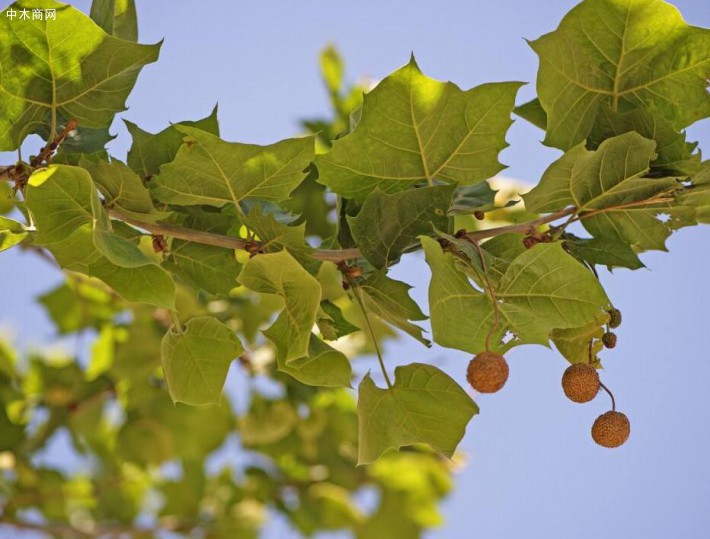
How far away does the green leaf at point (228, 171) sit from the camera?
967 mm

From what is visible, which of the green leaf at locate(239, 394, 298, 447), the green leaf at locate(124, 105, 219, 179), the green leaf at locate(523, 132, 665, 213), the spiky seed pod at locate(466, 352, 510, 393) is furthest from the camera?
the green leaf at locate(239, 394, 298, 447)

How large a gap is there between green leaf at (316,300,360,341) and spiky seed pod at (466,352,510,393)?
0.24 m

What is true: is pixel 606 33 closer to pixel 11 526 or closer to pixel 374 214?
pixel 374 214

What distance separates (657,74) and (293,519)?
211cm

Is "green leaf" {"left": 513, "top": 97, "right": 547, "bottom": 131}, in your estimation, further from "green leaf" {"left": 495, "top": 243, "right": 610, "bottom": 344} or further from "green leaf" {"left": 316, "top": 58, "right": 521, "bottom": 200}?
"green leaf" {"left": 495, "top": 243, "right": 610, "bottom": 344}

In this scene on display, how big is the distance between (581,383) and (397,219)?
0.85ft

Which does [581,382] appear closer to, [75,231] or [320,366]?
[320,366]

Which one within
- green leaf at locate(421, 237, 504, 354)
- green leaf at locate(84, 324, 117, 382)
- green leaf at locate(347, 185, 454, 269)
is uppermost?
green leaf at locate(84, 324, 117, 382)

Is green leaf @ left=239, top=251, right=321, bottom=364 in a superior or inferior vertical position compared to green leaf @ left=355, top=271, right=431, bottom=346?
inferior

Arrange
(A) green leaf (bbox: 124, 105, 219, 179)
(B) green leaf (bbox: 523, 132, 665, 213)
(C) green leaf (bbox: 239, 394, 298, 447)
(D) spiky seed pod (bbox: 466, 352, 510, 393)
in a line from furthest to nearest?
(C) green leaf (bbox: 239, 394, 298, 447), (A) green leaf (bbox: 124, 105, 219, 179), (B) green leaf (bbox: 523, 132, 665, 213), (D) spiky seed pod (bbox: 466, 352, 510, 393)

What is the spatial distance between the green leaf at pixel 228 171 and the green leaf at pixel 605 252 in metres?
0.32

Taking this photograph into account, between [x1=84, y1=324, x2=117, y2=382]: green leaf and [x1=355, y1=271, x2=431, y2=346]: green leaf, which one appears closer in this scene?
[x1=355, y1=271, x2=431, y2=346]: green leaf

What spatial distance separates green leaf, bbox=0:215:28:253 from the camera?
0.95 meters

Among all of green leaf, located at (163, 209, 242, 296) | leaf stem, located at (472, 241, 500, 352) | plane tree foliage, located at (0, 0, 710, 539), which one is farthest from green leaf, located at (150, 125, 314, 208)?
leaf stem, located at (472, 241, 500, 352)
